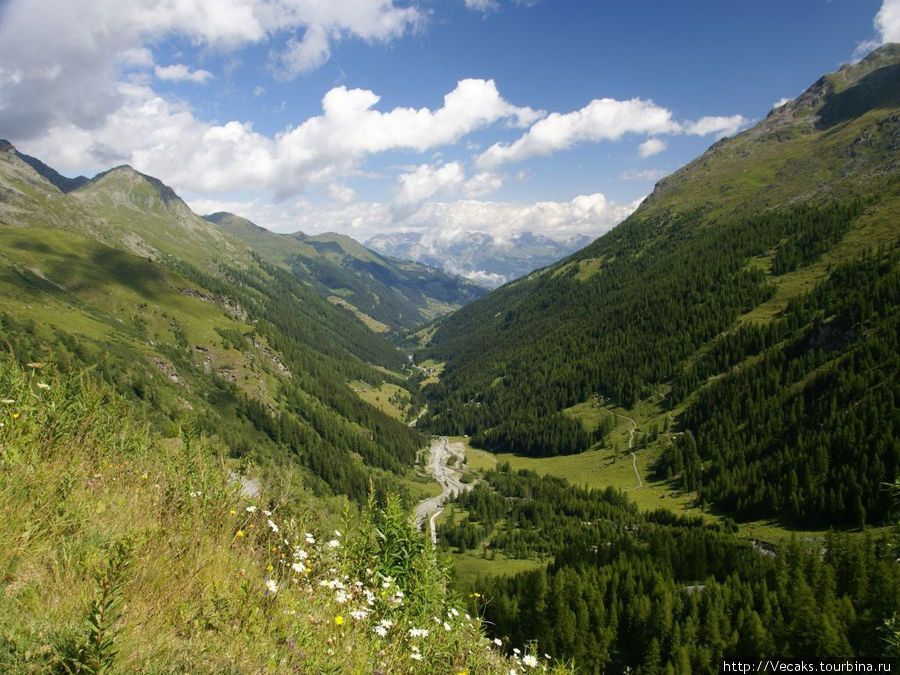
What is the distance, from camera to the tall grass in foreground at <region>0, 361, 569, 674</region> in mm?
4418

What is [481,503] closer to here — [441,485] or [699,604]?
[441,485]

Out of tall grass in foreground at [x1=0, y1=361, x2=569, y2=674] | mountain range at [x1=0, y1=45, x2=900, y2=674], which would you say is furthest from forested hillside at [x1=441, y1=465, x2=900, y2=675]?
tall grass in foreground at [x1=0, y1=361, x2=569, y2=674]

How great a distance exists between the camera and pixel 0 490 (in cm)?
615

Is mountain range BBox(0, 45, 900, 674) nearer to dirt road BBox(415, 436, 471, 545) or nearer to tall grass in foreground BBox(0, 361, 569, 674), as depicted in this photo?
tall grass in foreground BBox(0, 361, 569, 674)

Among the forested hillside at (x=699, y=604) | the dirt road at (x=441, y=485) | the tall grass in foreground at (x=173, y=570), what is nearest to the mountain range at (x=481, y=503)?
the tall grass in foreground at (x=173, y=570)

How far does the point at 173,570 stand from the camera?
5.95 m

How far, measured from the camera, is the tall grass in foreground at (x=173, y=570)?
442 cm

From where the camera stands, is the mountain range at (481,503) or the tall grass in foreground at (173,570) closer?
the tall grass in foreground at (173,570)

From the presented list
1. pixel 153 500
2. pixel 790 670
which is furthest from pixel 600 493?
pixel 153 500

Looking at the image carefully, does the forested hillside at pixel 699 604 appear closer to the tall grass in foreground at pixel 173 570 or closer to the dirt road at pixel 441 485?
the tall grass in foreground at pixel 173 570

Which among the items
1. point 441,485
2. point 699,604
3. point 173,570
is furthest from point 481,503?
point 173,570

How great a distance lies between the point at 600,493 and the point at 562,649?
81.1 meters

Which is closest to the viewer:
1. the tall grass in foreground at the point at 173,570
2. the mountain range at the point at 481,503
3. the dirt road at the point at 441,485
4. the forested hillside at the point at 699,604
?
the tall grass in foreground at the point at 173,570

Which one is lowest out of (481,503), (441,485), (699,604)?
(441,485)
